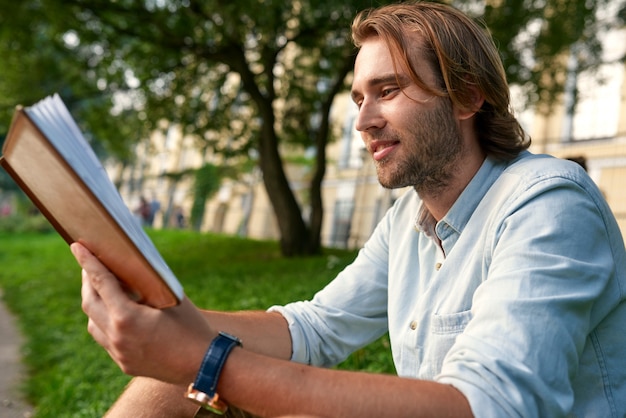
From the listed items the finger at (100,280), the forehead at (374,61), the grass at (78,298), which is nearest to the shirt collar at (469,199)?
the forehead at (374,61)

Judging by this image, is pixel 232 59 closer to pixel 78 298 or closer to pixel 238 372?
pixel 78 298

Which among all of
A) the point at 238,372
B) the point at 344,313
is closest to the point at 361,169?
the point at 344,313

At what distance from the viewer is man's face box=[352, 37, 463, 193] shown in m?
1.99

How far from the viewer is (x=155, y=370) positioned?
1396 millimetres

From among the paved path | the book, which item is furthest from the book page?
the paved path

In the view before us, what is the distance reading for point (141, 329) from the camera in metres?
1.33

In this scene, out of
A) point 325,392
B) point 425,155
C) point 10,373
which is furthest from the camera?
point 10,373

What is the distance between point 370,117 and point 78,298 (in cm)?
787

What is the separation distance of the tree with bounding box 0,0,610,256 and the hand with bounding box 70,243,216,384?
753cm

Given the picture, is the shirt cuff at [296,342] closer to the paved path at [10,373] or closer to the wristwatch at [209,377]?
the wristwatch at [209,377]

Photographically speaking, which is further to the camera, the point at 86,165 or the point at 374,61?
the point at 374,61

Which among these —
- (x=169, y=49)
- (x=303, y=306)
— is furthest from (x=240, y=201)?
(x=303, y=306)

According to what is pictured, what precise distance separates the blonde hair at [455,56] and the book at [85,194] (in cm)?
103

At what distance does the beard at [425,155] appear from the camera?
199 cm
